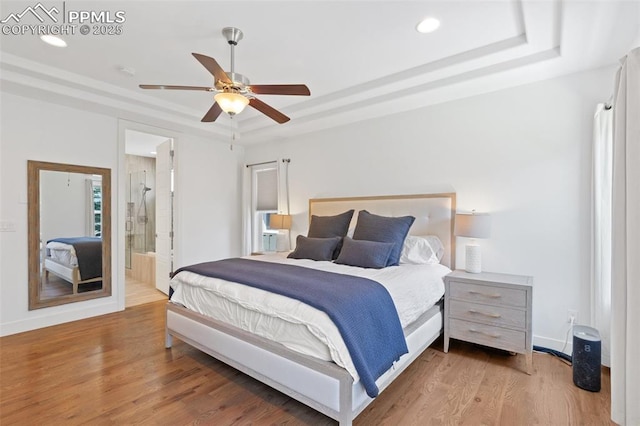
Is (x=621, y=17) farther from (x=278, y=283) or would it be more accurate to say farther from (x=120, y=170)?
(x=120, y=170)

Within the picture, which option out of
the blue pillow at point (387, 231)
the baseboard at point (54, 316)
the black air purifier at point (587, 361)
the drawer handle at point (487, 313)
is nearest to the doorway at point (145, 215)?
the baseboard at point (54, 316)

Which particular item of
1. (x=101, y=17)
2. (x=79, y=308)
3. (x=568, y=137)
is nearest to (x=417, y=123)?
(x=568, y=137)

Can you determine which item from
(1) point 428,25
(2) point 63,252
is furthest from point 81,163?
(1) point 428,25

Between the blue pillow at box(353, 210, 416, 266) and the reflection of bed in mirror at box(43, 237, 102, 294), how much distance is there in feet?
11.1

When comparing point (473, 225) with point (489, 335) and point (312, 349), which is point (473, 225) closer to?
point (489, 335)

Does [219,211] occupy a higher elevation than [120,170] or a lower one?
lower

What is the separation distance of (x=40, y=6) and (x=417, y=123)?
3.58 m

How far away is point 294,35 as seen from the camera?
2.44 m

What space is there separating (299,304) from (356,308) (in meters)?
0.36

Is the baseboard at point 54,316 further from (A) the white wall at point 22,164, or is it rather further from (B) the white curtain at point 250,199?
(B) the white curtain at point 250,199

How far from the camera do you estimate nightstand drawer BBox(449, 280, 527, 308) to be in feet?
8.14

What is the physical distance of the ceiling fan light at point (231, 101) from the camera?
7.33 ft

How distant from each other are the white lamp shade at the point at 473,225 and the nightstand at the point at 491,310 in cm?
40

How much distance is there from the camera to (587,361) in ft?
7.14
